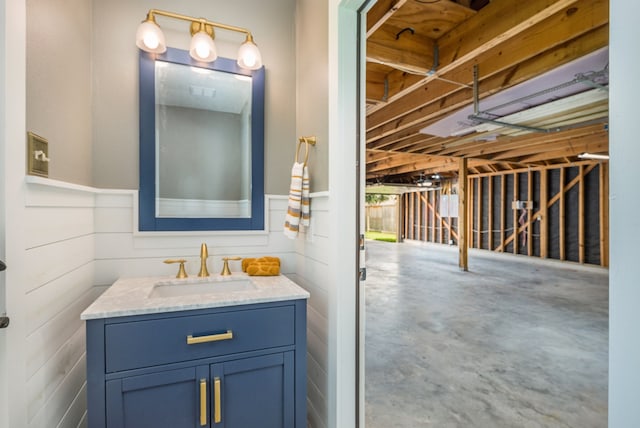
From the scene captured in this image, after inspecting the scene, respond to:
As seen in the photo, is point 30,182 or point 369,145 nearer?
point 30,182

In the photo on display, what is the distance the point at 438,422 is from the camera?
185cm

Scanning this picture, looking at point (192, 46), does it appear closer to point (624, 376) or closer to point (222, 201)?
point (222, 201)

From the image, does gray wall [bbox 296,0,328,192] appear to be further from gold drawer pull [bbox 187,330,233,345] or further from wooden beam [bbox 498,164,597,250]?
wooden beam [bbox 498,164,597,250]

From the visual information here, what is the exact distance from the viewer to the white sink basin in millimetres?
1560

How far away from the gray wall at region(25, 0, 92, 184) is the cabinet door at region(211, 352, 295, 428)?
1028 mm

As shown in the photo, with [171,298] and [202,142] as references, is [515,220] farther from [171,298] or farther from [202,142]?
[171,298]

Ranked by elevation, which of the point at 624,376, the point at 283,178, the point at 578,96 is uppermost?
the point at 578,96

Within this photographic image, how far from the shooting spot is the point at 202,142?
185cm

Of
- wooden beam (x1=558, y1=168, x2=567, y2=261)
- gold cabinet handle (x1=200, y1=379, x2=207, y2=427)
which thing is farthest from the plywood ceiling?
wooden beam (x1=558, y1=168, x2=567, y2=261)

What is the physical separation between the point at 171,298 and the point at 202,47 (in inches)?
51.4

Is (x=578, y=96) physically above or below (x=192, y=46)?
above

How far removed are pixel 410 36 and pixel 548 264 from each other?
7252 mm

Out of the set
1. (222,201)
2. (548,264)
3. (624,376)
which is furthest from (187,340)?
(548,264)

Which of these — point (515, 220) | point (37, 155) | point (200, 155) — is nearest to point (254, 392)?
point (37, 155)
